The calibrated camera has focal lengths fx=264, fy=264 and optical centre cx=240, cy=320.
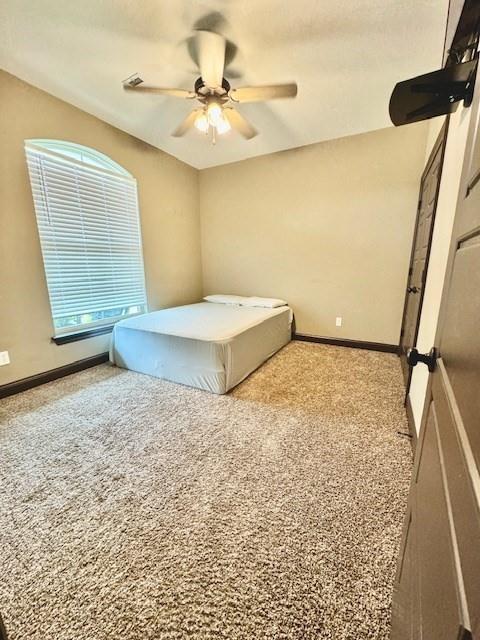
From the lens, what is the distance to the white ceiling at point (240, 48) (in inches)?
61.4

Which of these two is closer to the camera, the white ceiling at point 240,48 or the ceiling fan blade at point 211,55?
the white ceiling at point 240,48

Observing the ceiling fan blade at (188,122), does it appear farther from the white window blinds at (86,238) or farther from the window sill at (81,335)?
the window sill at (81,335)

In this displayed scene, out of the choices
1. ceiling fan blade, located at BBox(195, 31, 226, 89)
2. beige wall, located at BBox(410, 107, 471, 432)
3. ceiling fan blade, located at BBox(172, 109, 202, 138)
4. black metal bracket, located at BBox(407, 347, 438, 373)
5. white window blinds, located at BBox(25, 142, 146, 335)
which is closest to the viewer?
black metal bracket, located at BBox(407, 347, 438, 373)

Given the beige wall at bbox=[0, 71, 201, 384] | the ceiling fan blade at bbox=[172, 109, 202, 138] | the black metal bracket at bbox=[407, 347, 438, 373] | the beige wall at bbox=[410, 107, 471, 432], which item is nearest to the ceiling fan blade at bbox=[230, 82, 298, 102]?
the ceiling fan blade at bbox=[172, 109, 202, 138]

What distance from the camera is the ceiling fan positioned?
69.2 inches

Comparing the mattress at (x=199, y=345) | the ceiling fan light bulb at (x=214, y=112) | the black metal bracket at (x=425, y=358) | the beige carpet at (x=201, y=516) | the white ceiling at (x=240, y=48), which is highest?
the white ceiling at (x=240, y=48)

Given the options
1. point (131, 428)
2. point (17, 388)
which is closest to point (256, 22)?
point (131, 428)

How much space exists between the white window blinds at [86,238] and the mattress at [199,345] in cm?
48

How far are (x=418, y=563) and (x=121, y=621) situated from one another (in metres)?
0.95

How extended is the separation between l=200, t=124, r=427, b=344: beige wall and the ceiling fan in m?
1.53

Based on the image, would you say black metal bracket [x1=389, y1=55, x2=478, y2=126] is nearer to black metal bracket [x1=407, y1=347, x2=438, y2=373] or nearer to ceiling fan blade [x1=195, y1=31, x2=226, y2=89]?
black metal bracket [x1=407, y1=347, x2=438, y2=373]

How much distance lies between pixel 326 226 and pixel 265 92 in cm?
181

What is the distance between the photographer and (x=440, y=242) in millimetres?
1526

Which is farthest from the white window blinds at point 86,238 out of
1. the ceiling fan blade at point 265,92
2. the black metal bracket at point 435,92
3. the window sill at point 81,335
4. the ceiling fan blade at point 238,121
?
the black metal bracket at point 435,92
